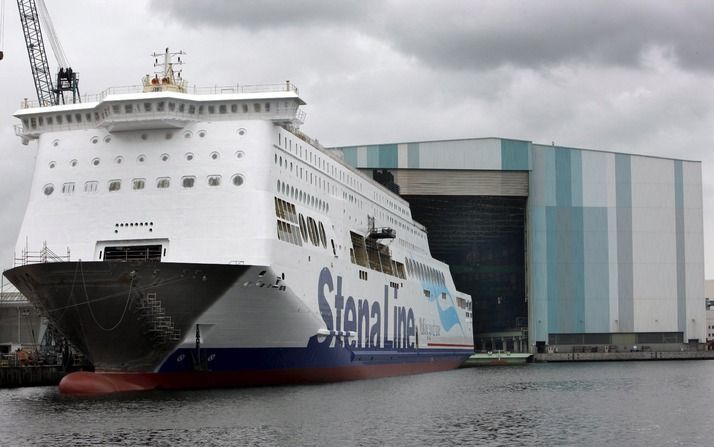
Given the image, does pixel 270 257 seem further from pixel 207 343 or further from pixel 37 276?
pixel 37 276

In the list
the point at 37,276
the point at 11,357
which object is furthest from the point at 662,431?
the point at 11,357

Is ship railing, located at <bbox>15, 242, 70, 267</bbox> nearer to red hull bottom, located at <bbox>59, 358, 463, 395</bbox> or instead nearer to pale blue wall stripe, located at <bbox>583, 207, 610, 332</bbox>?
red hull bottom, located at <bbox>59, 358, 463, 395</bbox>

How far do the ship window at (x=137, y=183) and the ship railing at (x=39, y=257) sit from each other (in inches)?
103

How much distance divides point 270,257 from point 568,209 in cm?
3765

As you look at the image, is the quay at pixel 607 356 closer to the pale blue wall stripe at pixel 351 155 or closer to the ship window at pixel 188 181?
the pale blue wall stripe at pixel 351 155

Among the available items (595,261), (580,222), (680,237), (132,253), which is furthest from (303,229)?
(680,237)

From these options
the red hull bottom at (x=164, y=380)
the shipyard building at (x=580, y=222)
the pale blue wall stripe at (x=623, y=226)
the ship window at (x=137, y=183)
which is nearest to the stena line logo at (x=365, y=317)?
the red hull bottom at (x=164, y=380)

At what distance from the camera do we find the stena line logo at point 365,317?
30.5 meters

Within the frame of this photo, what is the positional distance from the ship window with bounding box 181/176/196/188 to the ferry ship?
4 centimetres

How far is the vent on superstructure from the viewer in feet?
88.5

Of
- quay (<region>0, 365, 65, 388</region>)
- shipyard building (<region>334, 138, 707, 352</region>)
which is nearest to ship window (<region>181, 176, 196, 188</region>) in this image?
quay (<region>0, 365, 65, 388</region>)

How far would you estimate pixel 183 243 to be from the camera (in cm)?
2698

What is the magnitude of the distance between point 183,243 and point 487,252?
4157 centimetres

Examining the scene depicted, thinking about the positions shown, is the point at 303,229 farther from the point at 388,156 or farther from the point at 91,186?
the point at 388,156
